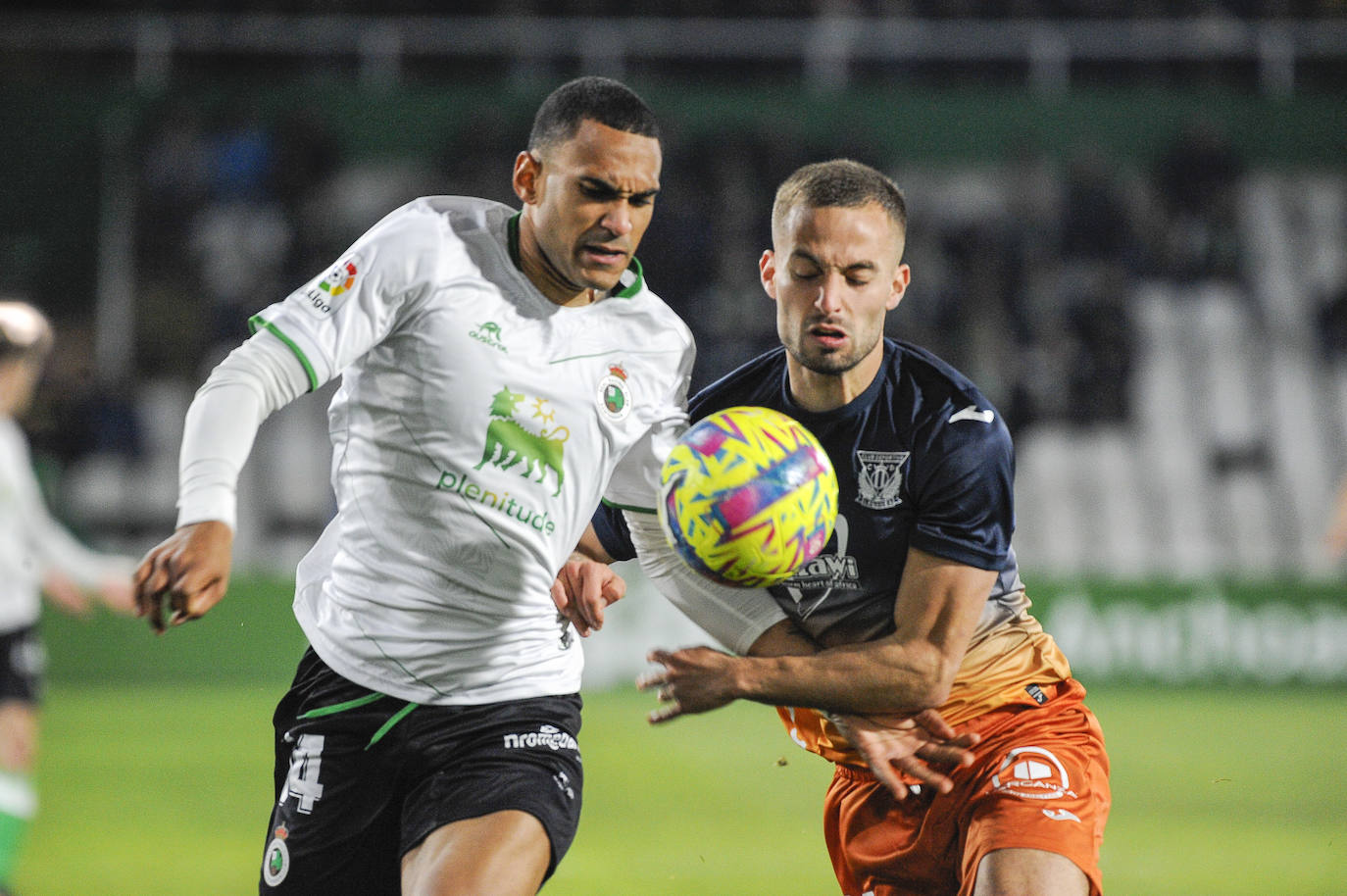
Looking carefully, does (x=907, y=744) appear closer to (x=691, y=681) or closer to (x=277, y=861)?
(x=691, y=681)

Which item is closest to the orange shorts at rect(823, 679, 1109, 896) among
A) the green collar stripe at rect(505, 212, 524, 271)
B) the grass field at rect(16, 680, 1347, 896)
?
the green collar stripe at rect(505, 212, 524, 271)

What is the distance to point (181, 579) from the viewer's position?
309 centimetres

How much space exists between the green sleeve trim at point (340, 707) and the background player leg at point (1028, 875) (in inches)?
65.6

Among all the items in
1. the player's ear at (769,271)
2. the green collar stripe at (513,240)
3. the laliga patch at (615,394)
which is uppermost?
the player's ear at (769,271)

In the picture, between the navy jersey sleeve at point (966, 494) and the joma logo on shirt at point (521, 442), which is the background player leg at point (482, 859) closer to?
the joma logo on shirt at point (521, 442)

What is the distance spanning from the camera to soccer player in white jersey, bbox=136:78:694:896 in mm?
3832

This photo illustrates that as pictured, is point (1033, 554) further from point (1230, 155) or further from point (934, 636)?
point (934, 636)

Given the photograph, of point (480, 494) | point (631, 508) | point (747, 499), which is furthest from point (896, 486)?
point (480, 494)

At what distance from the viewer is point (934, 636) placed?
4066 millimetres

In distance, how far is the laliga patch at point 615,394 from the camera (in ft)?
13.4

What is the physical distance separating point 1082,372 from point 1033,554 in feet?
7.16

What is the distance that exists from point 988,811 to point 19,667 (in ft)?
13.3

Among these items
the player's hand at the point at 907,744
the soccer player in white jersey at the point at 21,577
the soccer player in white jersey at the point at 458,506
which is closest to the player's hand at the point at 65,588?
the soccer player in white jersey at the point at 21,577

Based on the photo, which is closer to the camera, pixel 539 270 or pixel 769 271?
pixel 539 270
